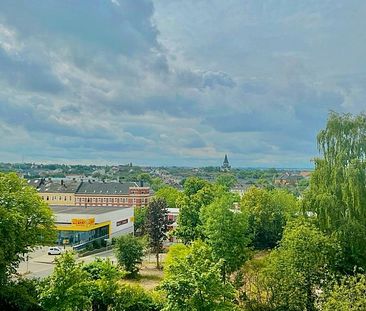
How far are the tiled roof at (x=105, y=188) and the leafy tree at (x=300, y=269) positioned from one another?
A: 6547 centimetres

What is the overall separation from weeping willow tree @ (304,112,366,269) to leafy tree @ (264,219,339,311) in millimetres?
1723

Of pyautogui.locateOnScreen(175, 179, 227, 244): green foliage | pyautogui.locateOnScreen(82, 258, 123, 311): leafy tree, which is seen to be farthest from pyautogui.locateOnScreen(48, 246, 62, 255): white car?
pyautogui.locateOnScreen(82, 258, 123, 311): leafy tree

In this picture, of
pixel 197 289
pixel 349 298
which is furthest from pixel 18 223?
pixel 349 298

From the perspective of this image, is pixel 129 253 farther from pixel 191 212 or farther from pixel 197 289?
pixel 197 289

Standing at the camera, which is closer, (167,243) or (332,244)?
(332,244)

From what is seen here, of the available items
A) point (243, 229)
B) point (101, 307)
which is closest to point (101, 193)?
point (243, 229)

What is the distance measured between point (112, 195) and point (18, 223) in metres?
67.0

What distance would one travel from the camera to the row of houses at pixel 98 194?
83.8m

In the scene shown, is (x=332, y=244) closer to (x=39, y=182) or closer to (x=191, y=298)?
(x=191, y=298)

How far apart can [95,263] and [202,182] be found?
2524 cm

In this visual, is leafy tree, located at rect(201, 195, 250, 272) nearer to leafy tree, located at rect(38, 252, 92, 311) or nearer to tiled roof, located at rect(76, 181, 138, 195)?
leafy tree, located at rect(38, 252, 92, 311)

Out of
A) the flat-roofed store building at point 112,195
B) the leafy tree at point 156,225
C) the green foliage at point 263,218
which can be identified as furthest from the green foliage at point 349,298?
the flat-roofed store building at point 112,195

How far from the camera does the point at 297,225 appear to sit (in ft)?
74.2

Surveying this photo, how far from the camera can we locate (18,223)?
61.4 feet
